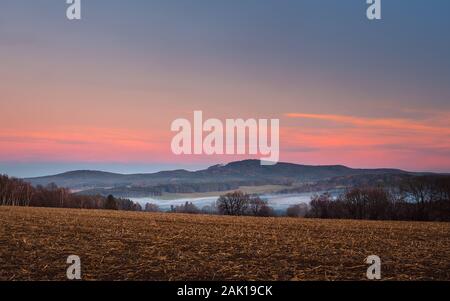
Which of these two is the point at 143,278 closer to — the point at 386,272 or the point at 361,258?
the point at 386,272

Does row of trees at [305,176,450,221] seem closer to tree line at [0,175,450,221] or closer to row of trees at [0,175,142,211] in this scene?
tree line at [0,175,450,221]

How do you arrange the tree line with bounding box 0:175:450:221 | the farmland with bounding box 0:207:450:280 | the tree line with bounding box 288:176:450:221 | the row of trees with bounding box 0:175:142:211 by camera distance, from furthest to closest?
the row of trees with bounding box 0:175:142:211, the tree line with bounding box 0:175:450:221, the tree line with bounding box 288:176:450:221, the farmland with bounding box 0:207:450:280

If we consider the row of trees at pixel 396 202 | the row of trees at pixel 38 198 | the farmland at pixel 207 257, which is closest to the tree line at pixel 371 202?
the row of trees at pixel 396 202

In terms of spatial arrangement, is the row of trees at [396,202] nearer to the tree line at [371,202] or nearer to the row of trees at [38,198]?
the tree line at [371,202]

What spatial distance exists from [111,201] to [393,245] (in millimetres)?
90012

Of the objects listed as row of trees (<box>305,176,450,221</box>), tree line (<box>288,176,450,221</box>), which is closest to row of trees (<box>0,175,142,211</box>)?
row of trees (<box>305,176,450,221</box>)

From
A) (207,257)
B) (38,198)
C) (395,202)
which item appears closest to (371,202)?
(395,202)

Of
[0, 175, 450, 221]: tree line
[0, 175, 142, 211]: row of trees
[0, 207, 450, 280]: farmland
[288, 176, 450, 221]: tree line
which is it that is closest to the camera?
[0, 207, 450, 280]: farmland

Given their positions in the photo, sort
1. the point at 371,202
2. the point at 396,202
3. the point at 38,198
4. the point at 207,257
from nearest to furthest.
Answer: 1. the point at 207,257
2. the point at 396,202
3. the point at 371,202
4. the point at 38,198

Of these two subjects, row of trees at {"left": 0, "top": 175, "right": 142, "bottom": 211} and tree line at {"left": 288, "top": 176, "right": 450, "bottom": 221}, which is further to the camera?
row of trees at {"left": 0, "top": 175, "right": 142, "bottom": 211}

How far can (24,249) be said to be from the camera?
17.5 metres

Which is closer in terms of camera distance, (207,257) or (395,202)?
(207,257)

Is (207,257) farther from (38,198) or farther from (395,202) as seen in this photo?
(38,198)
